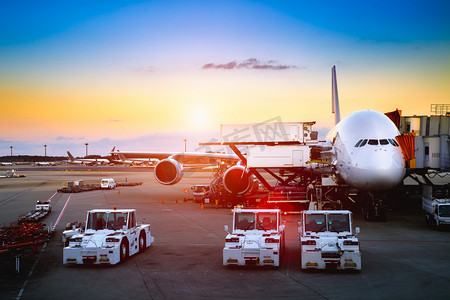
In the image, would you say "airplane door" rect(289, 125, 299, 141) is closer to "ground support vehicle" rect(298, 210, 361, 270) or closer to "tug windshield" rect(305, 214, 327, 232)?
"tug windshield" rect(305, 214, 327, 232)

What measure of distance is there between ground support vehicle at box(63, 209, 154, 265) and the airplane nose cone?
1324 centimetres

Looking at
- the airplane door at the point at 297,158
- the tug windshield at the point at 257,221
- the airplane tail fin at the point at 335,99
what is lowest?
the tug windshield at the point at 257,221

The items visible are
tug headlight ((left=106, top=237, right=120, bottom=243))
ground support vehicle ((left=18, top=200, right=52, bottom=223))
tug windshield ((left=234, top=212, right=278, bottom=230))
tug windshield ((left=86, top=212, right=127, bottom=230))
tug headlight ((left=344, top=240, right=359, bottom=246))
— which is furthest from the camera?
ground support vehicle ((left=18, top=200, right=52, bottom=223))

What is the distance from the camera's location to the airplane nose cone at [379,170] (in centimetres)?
2523

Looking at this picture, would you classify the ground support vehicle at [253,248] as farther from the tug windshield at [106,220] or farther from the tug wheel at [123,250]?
the tug windshield at [106,220]

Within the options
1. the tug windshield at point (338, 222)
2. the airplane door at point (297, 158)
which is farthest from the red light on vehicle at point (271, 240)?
the airplane door at point (297, 158)

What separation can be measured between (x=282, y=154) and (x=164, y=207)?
1154 centimetres

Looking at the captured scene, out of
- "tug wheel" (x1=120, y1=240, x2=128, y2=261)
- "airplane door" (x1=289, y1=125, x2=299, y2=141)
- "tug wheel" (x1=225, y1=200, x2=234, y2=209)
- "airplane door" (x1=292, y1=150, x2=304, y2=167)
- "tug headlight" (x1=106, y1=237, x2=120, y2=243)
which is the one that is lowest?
"tug wheel" (x1=225, y1=200, x2=234, y2=209)

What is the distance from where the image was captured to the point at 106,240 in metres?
16.9

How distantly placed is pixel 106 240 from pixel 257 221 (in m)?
6.03

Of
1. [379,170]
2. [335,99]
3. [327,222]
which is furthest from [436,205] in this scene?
[335,99]

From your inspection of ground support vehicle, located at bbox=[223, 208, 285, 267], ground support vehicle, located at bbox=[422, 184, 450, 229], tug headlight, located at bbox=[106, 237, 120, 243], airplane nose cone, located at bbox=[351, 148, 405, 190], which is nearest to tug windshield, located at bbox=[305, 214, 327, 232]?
ground support vehicle, located at bbox=[223, 208, 285, 267]

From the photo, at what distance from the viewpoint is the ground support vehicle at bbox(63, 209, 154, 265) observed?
54.1 ft

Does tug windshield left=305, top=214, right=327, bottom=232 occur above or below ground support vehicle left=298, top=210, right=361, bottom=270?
above
